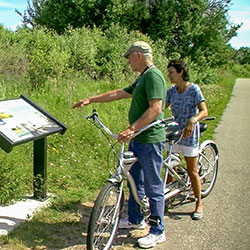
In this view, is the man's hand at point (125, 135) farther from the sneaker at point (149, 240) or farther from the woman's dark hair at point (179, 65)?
the woman's dark hair at point (179, 65)

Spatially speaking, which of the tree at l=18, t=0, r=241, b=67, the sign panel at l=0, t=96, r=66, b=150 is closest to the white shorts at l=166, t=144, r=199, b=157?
the sign panel at l=0, t=96, r=66, b=150

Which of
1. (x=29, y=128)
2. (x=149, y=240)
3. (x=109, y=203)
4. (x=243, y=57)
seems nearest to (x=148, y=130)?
(x=109, y=203)

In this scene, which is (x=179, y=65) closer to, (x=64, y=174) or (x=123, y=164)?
(x=123, y=164)

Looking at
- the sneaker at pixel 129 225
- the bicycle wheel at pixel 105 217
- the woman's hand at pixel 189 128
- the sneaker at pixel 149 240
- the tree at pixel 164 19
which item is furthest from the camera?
the tree at pixel 164 19

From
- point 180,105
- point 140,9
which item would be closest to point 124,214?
point 180,105

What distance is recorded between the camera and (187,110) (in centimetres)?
475

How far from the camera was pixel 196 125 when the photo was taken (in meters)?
4.82

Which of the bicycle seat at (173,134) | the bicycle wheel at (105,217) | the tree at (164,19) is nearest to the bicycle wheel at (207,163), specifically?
the bicycle seat at (173,134)

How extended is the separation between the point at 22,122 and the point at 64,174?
168 centimetres

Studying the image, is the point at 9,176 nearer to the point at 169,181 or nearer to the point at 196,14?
the point at 169,181

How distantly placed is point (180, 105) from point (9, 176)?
7.37ft

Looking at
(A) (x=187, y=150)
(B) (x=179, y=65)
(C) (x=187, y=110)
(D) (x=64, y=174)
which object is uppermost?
(B) (x=179, y=65)

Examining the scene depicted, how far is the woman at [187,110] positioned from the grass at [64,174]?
1153mm

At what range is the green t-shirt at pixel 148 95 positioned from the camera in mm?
3600
